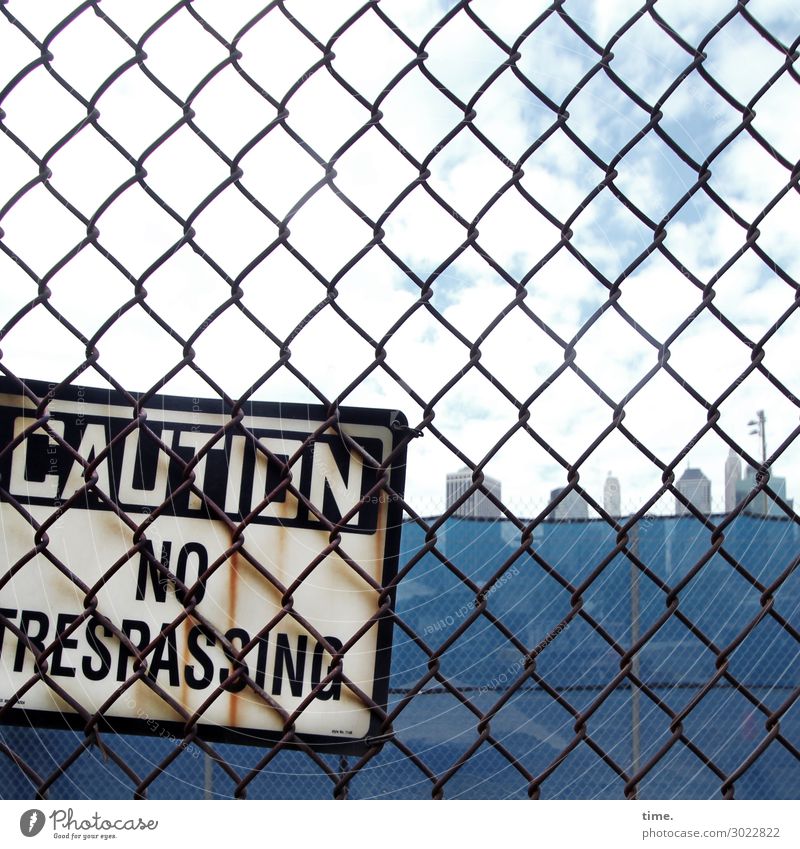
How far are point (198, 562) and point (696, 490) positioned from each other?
71 cm

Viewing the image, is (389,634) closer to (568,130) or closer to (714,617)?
(568,130)

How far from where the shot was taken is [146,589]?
0.96 metres

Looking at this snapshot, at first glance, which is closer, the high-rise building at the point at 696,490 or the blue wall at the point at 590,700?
the high-rise building at the point at 696,490

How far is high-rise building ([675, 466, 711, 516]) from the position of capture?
41.9 inches

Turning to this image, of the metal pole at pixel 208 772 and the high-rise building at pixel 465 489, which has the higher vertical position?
the high-rise building at pixel 465 489

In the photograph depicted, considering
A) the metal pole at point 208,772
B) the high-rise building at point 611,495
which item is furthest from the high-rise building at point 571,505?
the metal pole at point 208,772

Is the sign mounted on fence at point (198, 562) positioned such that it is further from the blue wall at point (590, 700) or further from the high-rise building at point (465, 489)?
the blue wall at point (590, 700)

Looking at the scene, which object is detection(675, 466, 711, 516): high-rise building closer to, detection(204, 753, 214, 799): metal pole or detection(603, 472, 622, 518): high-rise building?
detection(603, 472, 622, 518): high-rise building

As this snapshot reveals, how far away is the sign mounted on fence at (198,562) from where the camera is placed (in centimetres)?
95

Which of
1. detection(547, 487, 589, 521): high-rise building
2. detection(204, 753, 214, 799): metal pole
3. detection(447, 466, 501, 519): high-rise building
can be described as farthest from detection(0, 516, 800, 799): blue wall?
detection(447, 466, 501, 519): high-rise building

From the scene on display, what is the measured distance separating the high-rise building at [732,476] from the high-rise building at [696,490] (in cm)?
3

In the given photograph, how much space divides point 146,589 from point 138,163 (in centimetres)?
53

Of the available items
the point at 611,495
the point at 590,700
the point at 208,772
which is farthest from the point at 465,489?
the point at 590,700
